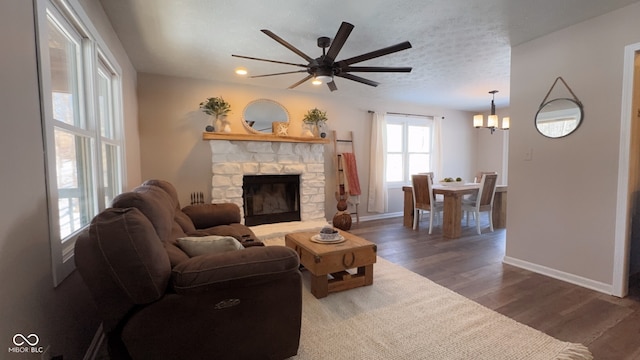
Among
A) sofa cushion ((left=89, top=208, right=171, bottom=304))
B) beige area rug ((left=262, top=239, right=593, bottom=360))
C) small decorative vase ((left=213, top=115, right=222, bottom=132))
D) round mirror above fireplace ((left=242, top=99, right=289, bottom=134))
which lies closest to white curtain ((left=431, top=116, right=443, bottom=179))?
round mirror above fireplace ((left=242, top=99, right=289, bottom=134))

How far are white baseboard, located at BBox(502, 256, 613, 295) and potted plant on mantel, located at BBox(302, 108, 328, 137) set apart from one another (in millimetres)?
3173

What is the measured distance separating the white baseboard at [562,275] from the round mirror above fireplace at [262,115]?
3.66 metres

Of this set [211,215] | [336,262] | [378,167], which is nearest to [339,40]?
[336,262]

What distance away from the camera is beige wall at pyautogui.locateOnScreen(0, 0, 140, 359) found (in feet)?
3.23

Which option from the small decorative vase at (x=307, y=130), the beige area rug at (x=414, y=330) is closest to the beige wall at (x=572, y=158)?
the beige area rug at (x=414, y=330)

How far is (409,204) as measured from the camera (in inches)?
196

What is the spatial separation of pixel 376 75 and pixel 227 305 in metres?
3.55

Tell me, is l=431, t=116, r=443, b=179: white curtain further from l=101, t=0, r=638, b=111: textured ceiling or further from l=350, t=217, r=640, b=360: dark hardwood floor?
l=350, t=217, r=640, b=360: dark hardwood floor

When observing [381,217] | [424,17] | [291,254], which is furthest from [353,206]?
[291,254]

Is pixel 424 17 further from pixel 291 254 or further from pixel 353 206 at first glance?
pixel 353 206

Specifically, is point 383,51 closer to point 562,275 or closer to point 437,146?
point 562,275

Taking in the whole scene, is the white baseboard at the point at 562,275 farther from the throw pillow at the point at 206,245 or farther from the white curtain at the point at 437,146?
the white curtain at the point at 437,146

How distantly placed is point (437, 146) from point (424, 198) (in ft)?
6.57

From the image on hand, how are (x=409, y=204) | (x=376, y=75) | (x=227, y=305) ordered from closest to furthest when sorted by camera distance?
(x=227, y=305) → (x=376, y=75) → (x=409, y=204)
